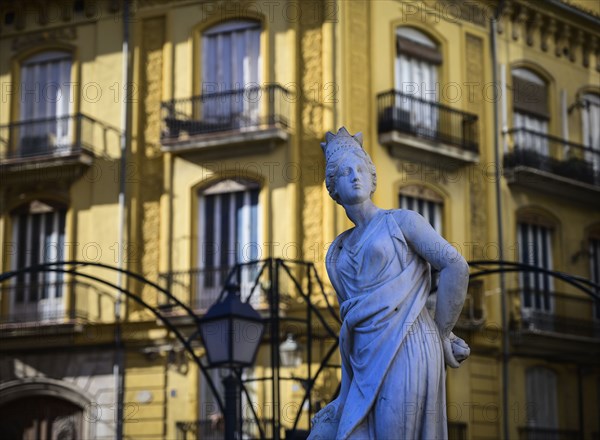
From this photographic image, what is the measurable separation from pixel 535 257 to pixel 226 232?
7.14 metres

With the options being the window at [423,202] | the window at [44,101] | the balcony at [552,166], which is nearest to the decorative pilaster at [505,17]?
the balcony at [552,166]

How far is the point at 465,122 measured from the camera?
26.0m

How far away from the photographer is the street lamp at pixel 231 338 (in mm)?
12422

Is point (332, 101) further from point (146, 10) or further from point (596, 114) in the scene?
point (596, 114)

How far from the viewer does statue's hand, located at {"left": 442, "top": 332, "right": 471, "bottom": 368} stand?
5297mm

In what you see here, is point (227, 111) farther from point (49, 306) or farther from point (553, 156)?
point (553, 156)

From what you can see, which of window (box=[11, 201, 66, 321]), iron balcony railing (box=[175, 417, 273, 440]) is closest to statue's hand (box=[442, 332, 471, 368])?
iron balcony railing (box=[175, 417, 273, 440])

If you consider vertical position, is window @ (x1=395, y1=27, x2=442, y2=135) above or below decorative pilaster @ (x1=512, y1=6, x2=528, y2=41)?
below

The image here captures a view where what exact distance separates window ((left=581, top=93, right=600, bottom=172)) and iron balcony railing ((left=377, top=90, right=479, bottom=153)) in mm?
4055

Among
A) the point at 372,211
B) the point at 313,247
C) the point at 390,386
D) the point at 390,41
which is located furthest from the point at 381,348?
the point at 390,41

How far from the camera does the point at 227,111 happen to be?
2478cm

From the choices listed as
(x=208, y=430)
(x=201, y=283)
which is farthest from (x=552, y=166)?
(x=208, y=430)

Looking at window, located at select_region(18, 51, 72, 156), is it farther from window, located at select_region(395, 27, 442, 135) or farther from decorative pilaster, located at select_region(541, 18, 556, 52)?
decorative pilaster, located at select_region(541, 18, 556, 52)

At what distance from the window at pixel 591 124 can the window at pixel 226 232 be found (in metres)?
8.54
